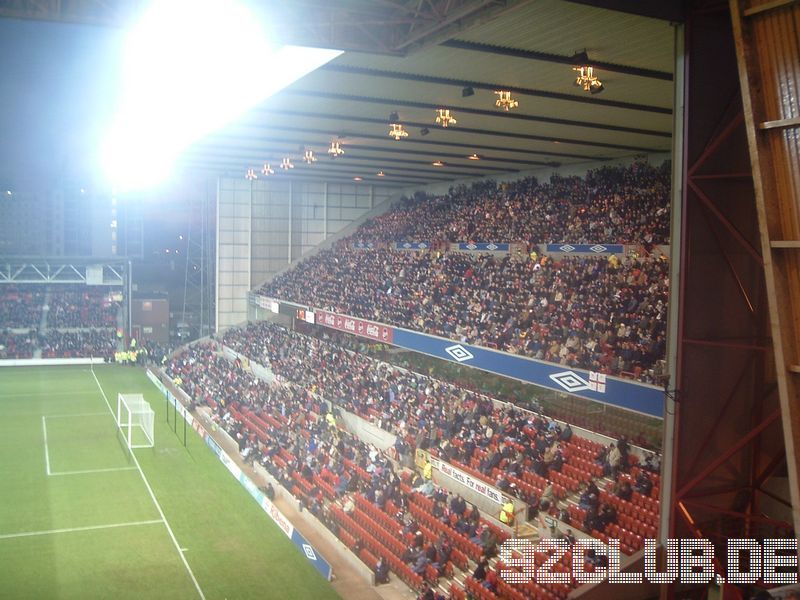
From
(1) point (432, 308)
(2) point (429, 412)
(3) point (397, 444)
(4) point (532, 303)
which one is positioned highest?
(4) point (532, 303)

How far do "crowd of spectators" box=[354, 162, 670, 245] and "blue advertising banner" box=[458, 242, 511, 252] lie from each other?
328 mm

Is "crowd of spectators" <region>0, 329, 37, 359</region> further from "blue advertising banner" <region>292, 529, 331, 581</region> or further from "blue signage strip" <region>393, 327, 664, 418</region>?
"blue advertising banner" <region>292, 529, 331, 581</region>

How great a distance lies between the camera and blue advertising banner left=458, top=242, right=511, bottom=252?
25.7m

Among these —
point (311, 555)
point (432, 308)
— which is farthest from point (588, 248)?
point (311, 555)

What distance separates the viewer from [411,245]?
31.8 meters

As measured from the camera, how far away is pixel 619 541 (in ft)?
39.2

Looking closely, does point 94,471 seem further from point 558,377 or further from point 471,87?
point 471,87

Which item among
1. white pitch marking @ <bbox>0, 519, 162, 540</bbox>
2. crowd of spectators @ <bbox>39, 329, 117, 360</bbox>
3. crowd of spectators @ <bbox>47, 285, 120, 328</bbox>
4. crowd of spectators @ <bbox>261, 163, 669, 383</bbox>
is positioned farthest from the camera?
crowd of spectators @ <bbox>47, 285, 120, 328</bbox>

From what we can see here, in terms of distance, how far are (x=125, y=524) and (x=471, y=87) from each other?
12736 mm

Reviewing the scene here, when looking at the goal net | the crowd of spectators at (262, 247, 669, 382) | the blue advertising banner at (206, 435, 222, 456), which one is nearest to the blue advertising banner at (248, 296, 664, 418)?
the crowd of spectators at (262, 247, 669, 382)

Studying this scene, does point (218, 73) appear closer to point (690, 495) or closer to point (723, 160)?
point (723, 160)

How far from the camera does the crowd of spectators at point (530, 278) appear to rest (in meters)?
16.4

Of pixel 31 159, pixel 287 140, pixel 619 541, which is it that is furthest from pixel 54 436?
pixel 619 541

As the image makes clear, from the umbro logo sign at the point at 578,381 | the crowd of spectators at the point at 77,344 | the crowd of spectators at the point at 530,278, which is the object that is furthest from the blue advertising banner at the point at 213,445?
the crowd of spectators at the point at 77,344
